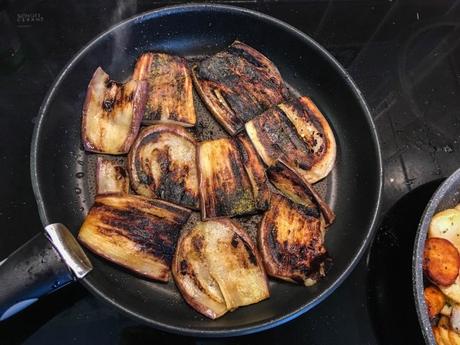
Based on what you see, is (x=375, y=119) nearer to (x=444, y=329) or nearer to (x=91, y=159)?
(x=444, y=329)

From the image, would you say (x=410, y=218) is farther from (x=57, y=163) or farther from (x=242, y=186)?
(x=57, y=163)

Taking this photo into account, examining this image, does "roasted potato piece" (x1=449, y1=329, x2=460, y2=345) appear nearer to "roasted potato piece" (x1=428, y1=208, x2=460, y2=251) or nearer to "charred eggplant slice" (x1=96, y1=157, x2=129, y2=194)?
"roasted potato piece" (x1=428, y1=208, x2=460, y2=251)

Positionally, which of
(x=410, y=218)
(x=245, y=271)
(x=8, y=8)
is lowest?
(x=245, y=271)

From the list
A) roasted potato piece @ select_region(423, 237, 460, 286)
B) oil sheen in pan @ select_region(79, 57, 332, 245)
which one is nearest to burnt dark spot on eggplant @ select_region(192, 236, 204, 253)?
oil sheen in pan @ select_region(79, 57, 332, 245)

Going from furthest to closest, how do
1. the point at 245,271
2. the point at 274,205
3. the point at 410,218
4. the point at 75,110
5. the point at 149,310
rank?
the point at 410,218
the point at 75,110
the point at 274,205
the point at 245,271
the point at 149,310

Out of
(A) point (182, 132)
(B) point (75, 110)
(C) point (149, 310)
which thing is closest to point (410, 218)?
(A) point (182, 132)

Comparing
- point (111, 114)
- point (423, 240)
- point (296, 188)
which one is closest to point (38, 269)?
point (111, 114)

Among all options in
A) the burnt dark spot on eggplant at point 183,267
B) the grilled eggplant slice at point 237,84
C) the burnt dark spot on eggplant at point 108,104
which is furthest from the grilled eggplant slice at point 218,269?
the burnt dark spot on eggplant at point 108,104
